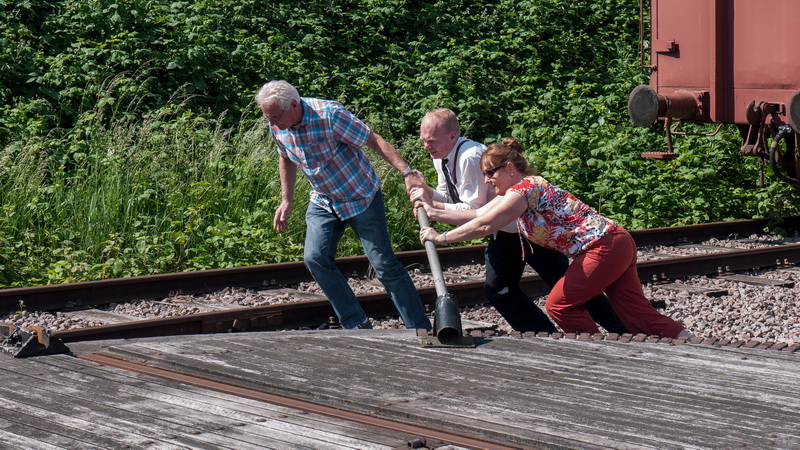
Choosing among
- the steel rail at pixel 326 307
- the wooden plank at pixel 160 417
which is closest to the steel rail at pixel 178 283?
the steel rail at pixel 326 307

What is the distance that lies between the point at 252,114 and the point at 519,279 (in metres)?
8.13

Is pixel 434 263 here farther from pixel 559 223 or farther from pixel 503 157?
pixel 559 223

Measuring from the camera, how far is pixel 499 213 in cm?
515

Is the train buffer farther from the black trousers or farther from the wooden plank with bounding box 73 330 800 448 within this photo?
the black trousers

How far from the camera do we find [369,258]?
6.10 metres

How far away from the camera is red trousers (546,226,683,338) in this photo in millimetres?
5473

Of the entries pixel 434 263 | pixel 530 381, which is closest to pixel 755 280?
pixel 434 263

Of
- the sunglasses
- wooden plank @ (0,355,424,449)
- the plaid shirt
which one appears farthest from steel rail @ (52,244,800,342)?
wooden plank @ (0,355,424,449)

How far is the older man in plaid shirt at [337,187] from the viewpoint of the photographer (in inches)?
234

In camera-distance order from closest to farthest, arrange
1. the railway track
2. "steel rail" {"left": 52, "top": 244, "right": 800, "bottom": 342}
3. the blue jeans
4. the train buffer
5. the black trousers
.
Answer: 1. the train buffer
2. the black trousers
3. the blue jeans
4. "steel rail" {"left": 52, "top": 244, "right": 800, "bottom": 342}
5. the railway track

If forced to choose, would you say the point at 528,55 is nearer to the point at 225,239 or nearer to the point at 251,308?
the point at 225,239

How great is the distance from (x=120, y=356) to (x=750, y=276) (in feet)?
20.9

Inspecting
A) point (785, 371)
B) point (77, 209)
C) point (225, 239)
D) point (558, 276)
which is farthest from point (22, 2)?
point (785, 371)

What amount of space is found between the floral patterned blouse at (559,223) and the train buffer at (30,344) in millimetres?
2419
